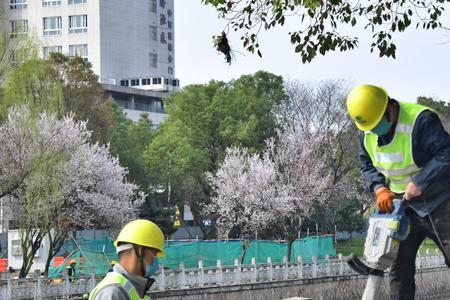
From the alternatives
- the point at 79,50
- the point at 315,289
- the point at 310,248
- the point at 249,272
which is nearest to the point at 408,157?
the point at 249,272

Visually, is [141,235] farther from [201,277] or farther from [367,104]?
[201,277]

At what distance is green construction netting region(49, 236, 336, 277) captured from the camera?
1339 inches

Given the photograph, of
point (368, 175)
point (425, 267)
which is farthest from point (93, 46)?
point (368, 175)

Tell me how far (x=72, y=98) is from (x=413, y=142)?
158 feet

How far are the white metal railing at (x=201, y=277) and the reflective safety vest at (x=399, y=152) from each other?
18.0 meters

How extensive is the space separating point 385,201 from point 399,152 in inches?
13.4

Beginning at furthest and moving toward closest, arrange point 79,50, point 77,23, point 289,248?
point 77,23, point 79,50, point 289,248

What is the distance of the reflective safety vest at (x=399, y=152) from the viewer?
21.8 ft

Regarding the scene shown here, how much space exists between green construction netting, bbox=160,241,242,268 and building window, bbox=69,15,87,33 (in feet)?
174

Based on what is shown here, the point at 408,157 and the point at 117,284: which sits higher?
the point at 408,157

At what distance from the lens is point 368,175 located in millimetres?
6961

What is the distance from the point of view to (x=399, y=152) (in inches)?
265

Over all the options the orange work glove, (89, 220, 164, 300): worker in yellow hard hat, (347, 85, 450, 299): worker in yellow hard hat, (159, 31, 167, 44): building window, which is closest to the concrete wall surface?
(347, 85, 450, 299): worker in yellow hard hat

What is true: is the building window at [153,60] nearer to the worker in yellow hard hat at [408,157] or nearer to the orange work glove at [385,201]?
the worker in yellow hard hat at [408,157]
